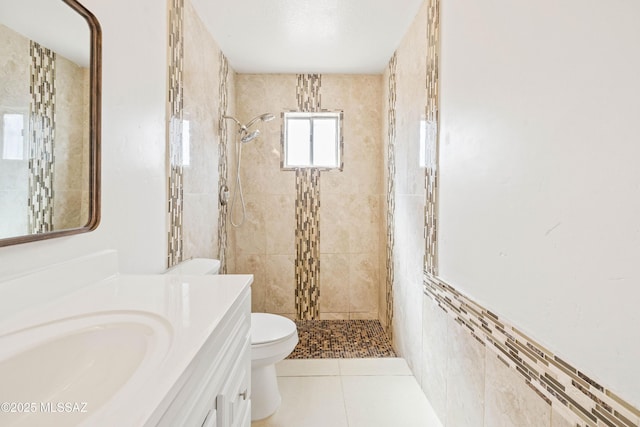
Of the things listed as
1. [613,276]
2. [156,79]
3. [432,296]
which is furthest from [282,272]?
[613,276]

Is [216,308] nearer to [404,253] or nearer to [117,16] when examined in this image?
[117,16]

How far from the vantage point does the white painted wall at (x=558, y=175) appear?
0.69 meters

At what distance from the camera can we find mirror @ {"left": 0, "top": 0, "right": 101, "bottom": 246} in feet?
2.65

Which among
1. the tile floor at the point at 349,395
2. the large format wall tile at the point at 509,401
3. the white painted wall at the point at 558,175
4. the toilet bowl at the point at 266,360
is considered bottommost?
the tile floor at the point at 349,395

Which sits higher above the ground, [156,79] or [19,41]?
[156,79]

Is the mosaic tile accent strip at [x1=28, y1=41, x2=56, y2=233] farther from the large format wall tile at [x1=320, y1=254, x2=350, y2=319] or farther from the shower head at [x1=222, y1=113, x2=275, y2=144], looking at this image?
the large format wall tile at [x1=320, y1=254, x2=350, y2=319]

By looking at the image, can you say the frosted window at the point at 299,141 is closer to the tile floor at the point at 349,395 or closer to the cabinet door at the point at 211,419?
the tile floor at the point at 349,395

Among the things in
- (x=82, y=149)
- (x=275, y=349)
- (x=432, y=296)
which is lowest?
(x=275, y=349)

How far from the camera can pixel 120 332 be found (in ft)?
2.50

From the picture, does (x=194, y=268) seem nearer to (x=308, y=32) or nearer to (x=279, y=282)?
(x=279, y=282)

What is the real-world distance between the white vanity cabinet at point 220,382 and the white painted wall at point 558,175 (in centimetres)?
84

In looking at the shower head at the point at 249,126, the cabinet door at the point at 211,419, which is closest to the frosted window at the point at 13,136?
the cabinet door at the point at 211,419

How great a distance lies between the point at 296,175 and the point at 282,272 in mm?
886

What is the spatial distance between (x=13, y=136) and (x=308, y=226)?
7.72ft
